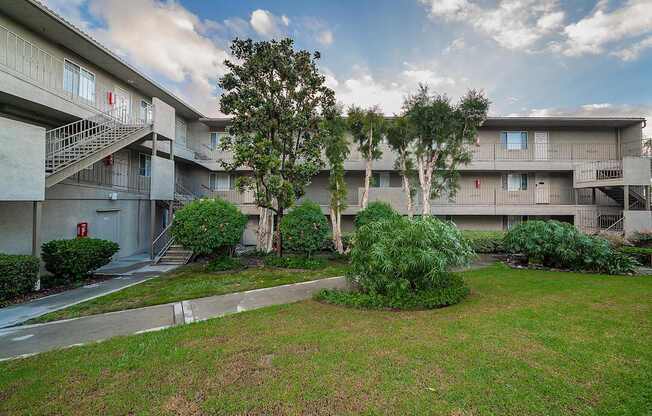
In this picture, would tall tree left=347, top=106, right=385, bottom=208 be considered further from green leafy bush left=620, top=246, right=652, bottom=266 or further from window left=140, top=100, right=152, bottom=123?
window left=140, top=100, right=152, bottom=123

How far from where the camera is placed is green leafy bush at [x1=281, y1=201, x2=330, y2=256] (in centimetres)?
1140

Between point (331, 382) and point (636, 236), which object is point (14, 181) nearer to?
point (331, 382)

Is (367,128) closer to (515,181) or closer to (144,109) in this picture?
(515,181)

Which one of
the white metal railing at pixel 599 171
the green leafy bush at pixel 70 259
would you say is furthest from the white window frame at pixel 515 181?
the green leafy bush at pixel 70 259

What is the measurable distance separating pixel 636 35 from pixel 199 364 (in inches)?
796

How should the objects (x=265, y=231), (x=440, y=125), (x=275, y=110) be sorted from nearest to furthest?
(x=275, y=110) < (x=440, y=125) < (x=265, y=231)

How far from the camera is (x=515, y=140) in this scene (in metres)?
18.5

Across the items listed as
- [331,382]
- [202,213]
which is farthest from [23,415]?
[202,213]

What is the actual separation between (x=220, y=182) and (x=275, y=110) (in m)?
9.13

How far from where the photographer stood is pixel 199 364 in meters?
3.93

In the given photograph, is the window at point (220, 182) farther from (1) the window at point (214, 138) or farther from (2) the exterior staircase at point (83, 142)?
(2) the exterior staircase at point (83, 142)

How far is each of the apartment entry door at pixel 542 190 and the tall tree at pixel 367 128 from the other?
11.5 m

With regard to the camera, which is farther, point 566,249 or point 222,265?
point 222,265

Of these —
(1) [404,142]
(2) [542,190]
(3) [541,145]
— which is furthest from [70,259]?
(3) [541,145]
